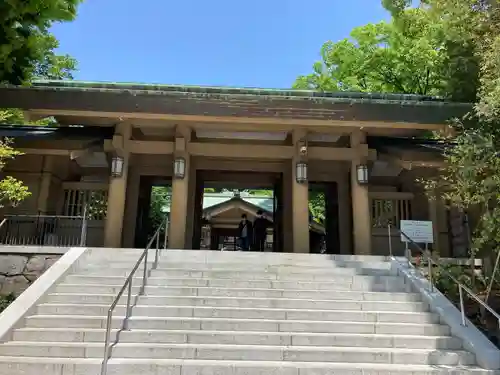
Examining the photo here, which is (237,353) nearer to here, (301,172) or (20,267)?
(20,267)

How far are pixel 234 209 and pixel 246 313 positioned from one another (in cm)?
1082

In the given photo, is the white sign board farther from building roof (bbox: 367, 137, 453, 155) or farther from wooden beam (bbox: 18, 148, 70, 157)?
wooden beam (bbox: 18, 148, 70, 157)

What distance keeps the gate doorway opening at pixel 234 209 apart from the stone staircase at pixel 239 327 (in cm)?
474

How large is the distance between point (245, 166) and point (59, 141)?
4.70 metres

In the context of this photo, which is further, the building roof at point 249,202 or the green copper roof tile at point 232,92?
the building roof at point 249,202

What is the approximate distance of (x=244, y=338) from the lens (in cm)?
543

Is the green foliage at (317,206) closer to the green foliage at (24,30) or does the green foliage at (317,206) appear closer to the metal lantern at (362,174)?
the metal lantern at (362,174)

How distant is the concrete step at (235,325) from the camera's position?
18.5 feet

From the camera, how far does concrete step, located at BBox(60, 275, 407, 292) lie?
22.5 feet

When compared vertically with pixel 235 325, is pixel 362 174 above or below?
above

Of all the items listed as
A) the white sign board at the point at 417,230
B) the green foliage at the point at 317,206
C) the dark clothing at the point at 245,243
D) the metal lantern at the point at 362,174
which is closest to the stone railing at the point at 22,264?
the dark clothing at the point at 245,243

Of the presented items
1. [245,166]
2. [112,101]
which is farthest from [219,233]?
[112,101]

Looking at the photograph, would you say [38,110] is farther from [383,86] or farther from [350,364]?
[383,86]

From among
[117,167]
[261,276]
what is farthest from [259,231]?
[261,276]
